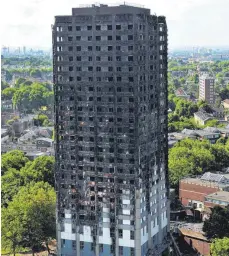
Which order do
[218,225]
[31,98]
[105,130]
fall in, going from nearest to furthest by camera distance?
[105,130], [218,225], [31,98]

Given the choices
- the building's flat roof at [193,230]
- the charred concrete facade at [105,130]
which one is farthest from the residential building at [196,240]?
the charred concrete facade at [105,130]

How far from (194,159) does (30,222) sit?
15.6 meters

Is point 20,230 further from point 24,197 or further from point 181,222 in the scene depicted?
point 181,222

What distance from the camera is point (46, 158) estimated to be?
3728 centimetres

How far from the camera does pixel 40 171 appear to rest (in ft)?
118

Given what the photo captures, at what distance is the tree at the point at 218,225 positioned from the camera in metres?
27.8

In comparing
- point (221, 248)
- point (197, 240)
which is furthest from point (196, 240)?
point (221, 248)

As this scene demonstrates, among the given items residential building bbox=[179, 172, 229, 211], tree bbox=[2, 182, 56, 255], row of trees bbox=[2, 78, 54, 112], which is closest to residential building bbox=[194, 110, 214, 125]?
row of trees bbox=[2, 78, 54, 112]

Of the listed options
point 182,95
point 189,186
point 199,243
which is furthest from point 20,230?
point 182,95

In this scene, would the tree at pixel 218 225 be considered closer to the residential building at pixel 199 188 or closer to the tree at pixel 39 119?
the residential building at pixel 199 188

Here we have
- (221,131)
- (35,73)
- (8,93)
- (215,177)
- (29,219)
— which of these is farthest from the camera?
(35,73)

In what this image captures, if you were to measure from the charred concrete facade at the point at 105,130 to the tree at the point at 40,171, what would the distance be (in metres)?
10.0

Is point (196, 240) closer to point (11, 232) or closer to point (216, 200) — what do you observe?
point (216, 200)

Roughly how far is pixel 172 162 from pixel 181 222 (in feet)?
22.0
